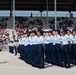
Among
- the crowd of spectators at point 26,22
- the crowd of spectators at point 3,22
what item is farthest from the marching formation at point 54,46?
the crowd of spectators at point 26,22

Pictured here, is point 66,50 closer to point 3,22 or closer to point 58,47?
point 58,47

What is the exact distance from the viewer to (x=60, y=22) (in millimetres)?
50938

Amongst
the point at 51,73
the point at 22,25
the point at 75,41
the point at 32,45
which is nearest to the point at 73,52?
the point at 75,41

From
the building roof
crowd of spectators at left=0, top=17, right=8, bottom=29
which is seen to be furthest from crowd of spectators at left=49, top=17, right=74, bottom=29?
crowd of spectators at left=0, top=17, right=8, bottom=29

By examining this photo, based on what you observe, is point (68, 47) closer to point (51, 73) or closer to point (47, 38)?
point (47, 38)

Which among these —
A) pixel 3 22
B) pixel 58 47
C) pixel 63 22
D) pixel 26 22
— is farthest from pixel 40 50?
pixel 63 22

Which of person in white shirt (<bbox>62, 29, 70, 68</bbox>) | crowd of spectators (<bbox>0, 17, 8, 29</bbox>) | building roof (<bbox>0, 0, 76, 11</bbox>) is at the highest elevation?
building roof (<bbox>0, 0, 76, 11</bbox>)

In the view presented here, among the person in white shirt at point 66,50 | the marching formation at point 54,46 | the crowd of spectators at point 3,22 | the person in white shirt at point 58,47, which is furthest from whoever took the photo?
the crowd of spectators at point 3,22

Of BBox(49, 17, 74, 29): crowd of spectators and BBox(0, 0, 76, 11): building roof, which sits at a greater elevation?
BBox(0, 0, 76, 11): building roof

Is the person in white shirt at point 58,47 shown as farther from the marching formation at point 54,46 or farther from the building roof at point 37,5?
the building roof at point 37,5

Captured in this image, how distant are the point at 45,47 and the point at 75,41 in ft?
4.82

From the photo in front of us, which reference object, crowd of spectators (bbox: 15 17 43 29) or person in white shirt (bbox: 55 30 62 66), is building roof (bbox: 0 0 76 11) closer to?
crowd of spectators (bbox: 15 17 43 29)

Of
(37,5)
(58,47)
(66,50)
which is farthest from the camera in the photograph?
(37,5)

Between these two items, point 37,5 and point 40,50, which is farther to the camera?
point 37,5
